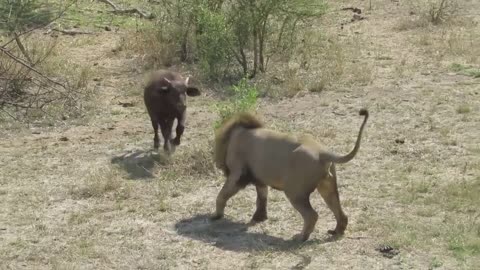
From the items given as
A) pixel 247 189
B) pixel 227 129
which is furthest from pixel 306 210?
pixel 247 189

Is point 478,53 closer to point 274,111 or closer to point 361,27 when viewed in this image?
point 361,27

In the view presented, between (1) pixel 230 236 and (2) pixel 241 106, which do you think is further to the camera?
(2) pixel 241 106

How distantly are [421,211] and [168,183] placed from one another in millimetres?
2524

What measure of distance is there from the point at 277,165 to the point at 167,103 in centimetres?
311

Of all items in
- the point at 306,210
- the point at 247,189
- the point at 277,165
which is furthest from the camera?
the point at 247,189

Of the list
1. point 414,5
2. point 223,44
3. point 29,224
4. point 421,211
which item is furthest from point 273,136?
point 414,5

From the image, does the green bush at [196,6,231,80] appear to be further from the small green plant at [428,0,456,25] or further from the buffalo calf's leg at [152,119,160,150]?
the small green plant at [428,0,456,25]

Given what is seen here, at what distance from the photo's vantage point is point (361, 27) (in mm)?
16672

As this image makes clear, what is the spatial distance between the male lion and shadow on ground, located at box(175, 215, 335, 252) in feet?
0.39

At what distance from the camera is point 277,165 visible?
7.15 m

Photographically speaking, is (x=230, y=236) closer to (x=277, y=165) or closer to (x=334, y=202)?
→ (x=277, y=165)

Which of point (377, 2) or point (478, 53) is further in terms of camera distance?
point (377, 2)

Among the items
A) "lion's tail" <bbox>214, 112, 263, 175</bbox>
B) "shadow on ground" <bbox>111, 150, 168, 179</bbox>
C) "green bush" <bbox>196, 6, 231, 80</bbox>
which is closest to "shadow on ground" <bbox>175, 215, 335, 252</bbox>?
"lion's tail" <bbox>214, 112, 263, 175</bbox>

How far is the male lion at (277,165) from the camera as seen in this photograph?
697 centimetres
